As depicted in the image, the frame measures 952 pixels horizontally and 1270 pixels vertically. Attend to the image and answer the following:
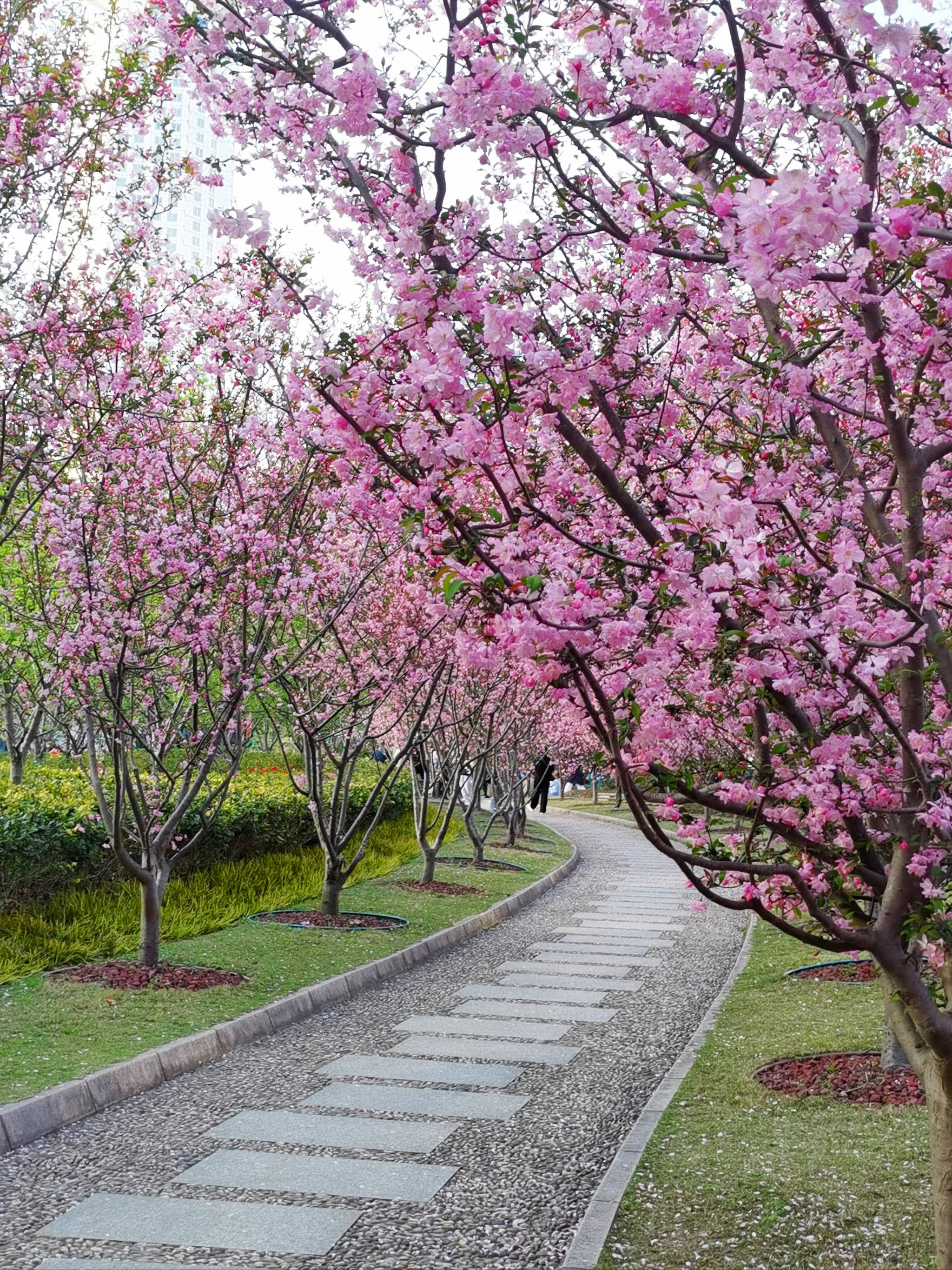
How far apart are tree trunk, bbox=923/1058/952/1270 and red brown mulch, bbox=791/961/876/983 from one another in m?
6.21

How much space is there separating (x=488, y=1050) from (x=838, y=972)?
376 cm

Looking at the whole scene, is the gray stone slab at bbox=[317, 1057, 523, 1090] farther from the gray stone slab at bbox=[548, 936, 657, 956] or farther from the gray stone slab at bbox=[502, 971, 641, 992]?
the gray stone slab at bbox=[548, 936, 657, 956]

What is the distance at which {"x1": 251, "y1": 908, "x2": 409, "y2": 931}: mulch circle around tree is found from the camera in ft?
36.7

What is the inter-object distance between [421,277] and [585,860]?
62.6 ft

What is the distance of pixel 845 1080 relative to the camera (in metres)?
6.50

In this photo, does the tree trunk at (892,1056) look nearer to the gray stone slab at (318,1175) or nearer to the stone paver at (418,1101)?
the stone paver at (418,1101)

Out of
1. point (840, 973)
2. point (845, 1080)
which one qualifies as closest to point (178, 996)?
point (845, 1080)

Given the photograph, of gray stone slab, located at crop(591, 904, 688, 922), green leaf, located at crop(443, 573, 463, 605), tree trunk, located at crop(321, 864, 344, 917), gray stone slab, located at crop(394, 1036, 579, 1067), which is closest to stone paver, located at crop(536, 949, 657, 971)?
tree trunk, located at crop(321, 864, 344, 917)

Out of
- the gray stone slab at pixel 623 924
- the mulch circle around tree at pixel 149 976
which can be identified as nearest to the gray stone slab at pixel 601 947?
the gray stone slab at pixel 623 924

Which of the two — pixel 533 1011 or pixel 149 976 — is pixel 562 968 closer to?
pixel 533 1011

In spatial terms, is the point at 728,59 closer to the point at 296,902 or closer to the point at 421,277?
the point at 421,277

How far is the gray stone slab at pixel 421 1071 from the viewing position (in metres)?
6.71

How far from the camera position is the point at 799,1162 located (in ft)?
16.7

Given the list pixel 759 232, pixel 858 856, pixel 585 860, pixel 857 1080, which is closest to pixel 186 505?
pixel 857 1080
